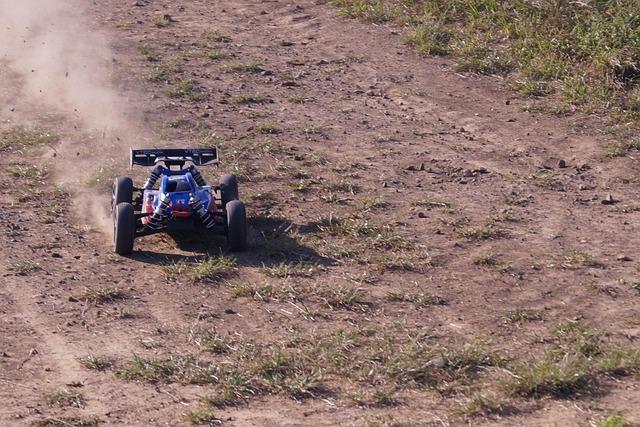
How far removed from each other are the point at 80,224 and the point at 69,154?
7.38ft

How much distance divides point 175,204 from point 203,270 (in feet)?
2.33

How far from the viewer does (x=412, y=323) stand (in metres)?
7.74

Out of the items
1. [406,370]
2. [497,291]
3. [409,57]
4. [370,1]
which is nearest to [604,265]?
[497,291]

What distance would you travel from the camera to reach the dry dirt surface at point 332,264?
6715 millimetres

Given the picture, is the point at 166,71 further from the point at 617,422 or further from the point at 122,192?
the point at 617,422

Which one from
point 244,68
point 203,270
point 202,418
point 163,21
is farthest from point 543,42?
point 202,418

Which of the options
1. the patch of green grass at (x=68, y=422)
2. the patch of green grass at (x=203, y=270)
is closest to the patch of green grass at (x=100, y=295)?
the patch of green grass at (x=203, y=270)

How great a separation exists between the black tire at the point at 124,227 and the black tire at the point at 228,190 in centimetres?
97

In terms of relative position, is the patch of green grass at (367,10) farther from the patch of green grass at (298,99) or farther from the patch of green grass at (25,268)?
the patch of green grass at (25,268)

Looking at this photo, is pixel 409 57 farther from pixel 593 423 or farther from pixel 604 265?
pixel 593 423

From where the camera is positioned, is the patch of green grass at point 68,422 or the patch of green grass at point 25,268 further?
the patch of green grass at point 25,268

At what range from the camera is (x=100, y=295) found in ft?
26.7

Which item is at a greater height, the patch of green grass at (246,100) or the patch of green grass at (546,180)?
the patch of green grass at (546,180)

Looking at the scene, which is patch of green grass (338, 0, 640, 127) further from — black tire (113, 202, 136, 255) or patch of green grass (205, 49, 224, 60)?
black tire (113, 202, 136, 255)
